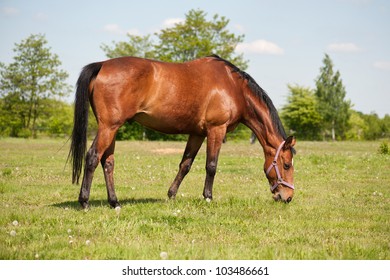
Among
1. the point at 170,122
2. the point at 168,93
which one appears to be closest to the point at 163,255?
the point at 170,122

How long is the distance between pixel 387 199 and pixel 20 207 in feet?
26.2

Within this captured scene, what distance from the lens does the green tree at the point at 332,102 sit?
75.4 metres

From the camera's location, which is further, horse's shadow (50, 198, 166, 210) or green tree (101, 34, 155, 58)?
green tree (101, 34, 155, 58)

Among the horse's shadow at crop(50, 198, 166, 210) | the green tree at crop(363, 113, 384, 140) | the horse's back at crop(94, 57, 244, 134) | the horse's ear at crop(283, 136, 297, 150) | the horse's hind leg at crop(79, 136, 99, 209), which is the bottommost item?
the horse's shadow at crop(50, 198, 166, 210)

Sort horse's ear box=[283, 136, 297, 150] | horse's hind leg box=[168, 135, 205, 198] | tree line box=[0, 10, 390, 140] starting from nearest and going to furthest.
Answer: horse's ear box=[283, 136, 297, 150], horse's hind leg box=[168, 135, 205, 198], tree line box=[0, 10, 390, 140]

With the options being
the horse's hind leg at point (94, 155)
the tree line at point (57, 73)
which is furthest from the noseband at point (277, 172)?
the tree line at point (57, 73)

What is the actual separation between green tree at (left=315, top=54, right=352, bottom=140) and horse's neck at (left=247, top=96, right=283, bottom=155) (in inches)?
2688

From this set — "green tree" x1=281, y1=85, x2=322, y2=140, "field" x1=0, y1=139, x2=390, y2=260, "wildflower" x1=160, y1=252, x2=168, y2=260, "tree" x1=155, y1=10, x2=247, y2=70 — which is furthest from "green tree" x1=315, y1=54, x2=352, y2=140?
"wildflower" x1=160, y1=252, x2=168, y2=260

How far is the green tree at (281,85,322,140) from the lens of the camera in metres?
70.8

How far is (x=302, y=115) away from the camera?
234 feet

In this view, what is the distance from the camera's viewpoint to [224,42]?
5872 cm

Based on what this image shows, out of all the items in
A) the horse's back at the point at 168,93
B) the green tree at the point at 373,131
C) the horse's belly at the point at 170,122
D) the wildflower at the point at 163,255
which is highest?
the green tree at the point at 373,131

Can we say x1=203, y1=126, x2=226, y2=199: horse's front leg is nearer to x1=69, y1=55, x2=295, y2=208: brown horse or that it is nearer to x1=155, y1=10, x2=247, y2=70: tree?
x1=69, y1=55, x2=295, y2=208: brown horse

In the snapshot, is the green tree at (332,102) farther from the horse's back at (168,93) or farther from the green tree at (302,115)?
the horse's back at (168,93)
